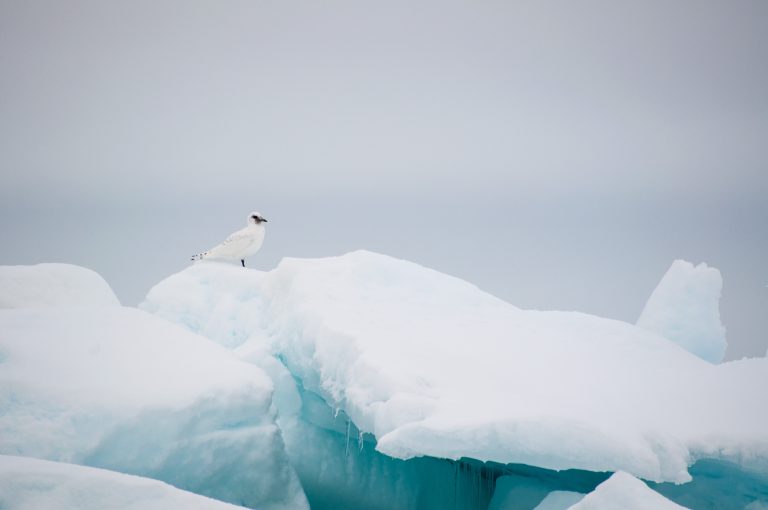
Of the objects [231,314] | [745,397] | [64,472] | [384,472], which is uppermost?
[745,397]

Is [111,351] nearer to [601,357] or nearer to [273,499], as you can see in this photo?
[273,499]

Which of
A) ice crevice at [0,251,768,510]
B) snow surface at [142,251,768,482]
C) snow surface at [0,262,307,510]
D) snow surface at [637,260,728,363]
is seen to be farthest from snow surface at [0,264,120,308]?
snow surface at [637,260,728,363]

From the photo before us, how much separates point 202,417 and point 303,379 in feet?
4.48

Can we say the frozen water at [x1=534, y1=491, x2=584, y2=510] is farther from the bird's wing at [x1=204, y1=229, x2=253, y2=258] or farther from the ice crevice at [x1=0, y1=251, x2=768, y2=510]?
the bird's wing at [x1=204, y1=229, x2=253, y2=258]

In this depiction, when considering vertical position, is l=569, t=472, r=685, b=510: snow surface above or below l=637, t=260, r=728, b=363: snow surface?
above

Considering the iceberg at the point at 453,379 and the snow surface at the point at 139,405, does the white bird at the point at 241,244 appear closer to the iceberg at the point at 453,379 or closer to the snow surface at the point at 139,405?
the iceberg at the point at 453,379

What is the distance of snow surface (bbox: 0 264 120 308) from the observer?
6223 millimetres

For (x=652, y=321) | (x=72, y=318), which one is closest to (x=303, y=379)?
(x=72, y=318)

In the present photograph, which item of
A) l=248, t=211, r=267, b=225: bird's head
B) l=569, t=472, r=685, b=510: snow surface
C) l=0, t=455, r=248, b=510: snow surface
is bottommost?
l=0, t=455, r=248, b=510: snow surface

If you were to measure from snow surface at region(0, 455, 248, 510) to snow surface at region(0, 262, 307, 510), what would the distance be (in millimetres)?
1175

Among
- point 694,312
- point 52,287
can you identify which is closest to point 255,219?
point 52,287

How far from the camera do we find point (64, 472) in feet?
8.87

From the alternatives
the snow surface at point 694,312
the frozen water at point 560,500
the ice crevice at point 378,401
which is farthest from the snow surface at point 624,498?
the snow surface at point 694,312

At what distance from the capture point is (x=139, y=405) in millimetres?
4012
